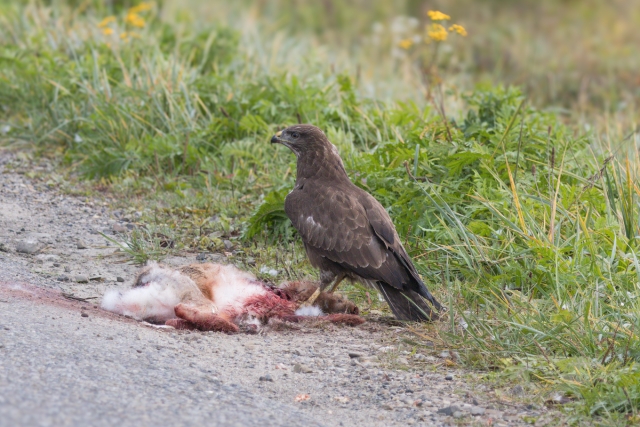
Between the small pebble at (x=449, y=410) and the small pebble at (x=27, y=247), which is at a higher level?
the small pebble at (x=449, y=410)

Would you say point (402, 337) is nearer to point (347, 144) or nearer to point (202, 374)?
point (202, 374)

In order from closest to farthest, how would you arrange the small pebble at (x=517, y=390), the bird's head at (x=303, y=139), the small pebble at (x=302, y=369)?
the small pebble at (x=517, y=390), the small pebble at (x=302, y=369), the bird's head at (x=303, y=139)

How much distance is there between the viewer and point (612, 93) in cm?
1276

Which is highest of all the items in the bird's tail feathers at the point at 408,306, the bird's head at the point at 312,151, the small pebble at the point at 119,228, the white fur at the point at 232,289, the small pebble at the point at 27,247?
the bird's head at the point at 312,151

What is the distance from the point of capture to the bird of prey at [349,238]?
5.48 metres

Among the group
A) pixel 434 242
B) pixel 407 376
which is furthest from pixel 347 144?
pixel 407 376

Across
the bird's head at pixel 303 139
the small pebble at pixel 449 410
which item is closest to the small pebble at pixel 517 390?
the small pebble at pixel 449 410

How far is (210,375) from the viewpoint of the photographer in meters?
4.28

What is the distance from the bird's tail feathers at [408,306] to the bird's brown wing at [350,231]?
71 millimetres

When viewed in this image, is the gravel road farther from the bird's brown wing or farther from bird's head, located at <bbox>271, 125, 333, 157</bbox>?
bird's head, located at <bbox>271, 125, 333, 157</bbox>

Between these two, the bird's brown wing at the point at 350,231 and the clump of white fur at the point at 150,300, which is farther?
the bird's brown wing at the point at 350,231

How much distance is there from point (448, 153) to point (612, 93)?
22.8 ft

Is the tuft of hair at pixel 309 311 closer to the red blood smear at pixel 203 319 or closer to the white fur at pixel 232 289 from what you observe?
the white fur at pixel 232 289

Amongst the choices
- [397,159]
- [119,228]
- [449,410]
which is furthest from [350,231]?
[119,228]
